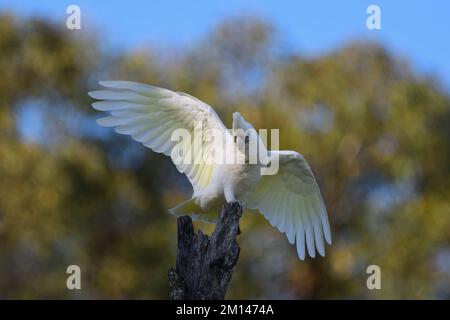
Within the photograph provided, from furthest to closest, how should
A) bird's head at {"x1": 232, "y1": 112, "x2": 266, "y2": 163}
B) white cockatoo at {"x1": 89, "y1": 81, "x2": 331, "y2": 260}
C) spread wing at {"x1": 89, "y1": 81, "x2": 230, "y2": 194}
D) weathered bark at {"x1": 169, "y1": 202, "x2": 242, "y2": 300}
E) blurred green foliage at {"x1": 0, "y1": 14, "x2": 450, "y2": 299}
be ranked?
blurred green foliage at {"x1": 0, "y1": 14, "x2": 450, "y2": 299}, spread wing at {"x1": 89, "y1": 81, "x2": 230, "y2": 194}, white cockatoo at {"x1": 89, "y1": 81, "x2": 331, "y2": 260}, bird's head at {"x1": 232, "y1": 112, "x2": 266, "y2": 163}, weathered bark at {"x1": 169, "y1": 202, "x2": 242, "y2": 300}

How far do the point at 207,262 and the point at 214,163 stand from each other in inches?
58.2

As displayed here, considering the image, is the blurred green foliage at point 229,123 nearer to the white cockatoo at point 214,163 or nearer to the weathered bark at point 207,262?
the white cockatoo at point 214,163

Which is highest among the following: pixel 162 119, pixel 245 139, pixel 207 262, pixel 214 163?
pixel 162 119

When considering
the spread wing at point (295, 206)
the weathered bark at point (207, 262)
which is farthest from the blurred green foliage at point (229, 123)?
the weathered bark at point (207, 262)

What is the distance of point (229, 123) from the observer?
21.5 meters

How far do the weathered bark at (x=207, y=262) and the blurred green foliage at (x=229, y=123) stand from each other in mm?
11541

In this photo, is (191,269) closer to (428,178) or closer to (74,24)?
(74,24)

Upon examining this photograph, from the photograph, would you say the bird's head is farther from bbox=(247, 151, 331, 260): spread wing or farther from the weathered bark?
bbox=(247, 151, 331, 260): spread wing

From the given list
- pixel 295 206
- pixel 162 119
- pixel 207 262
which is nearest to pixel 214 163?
pixel 162 119

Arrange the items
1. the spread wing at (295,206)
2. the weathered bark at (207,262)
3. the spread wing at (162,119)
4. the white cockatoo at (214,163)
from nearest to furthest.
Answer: the weathered bark at (207,262) → the white cockatoo at (214,163) → the spread wing at (162,119) → the spread wing at (295,206)

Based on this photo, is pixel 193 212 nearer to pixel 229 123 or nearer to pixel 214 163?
pixel 214 163

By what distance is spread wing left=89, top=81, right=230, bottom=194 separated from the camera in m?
8.83

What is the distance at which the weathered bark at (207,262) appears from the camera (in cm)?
761

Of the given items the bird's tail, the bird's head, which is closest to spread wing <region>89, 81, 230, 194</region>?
the bird's tail
